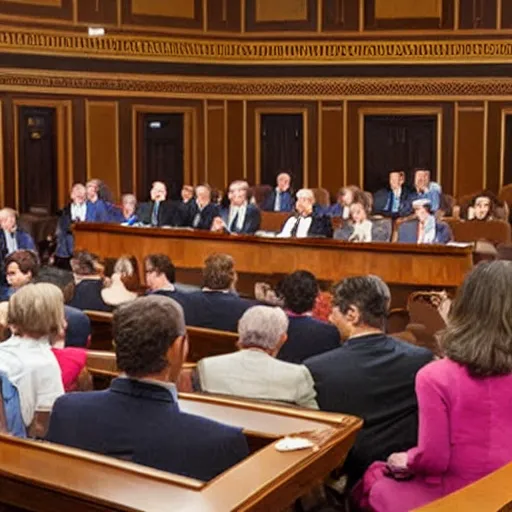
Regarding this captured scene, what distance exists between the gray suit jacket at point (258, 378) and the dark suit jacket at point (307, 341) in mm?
841

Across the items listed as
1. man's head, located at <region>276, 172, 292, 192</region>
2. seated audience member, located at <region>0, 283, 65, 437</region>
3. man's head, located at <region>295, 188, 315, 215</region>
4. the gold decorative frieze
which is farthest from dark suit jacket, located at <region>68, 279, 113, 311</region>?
the gold decorative frieze

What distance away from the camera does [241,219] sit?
31.5 ft

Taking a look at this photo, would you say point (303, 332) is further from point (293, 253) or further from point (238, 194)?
point (238, 194)

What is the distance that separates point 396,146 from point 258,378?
1014 centimetres

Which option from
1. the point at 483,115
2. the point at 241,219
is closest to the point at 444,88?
the point at 483,115

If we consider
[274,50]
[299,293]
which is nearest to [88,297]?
[299,293]

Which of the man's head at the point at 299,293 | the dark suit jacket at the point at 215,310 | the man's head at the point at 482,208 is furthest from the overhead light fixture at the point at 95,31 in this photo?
the man's head at the point at 299,293

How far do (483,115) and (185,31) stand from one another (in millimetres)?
4120

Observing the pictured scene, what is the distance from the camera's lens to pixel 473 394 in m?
2.54

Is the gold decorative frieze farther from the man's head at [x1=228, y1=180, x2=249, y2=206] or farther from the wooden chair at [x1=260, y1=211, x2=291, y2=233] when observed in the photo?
the man's head at [x1=228, y1=180, x2=249, y2=206]

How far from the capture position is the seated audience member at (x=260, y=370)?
351 centimetres

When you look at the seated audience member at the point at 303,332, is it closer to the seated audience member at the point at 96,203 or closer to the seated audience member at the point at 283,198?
the seated audience member at the point at 96,203

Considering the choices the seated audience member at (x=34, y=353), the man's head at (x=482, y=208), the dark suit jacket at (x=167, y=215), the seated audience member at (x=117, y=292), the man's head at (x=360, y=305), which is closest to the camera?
the seated audience member at (x=34, y=353)

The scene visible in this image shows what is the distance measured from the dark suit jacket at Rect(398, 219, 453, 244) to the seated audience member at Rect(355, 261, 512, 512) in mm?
5844
